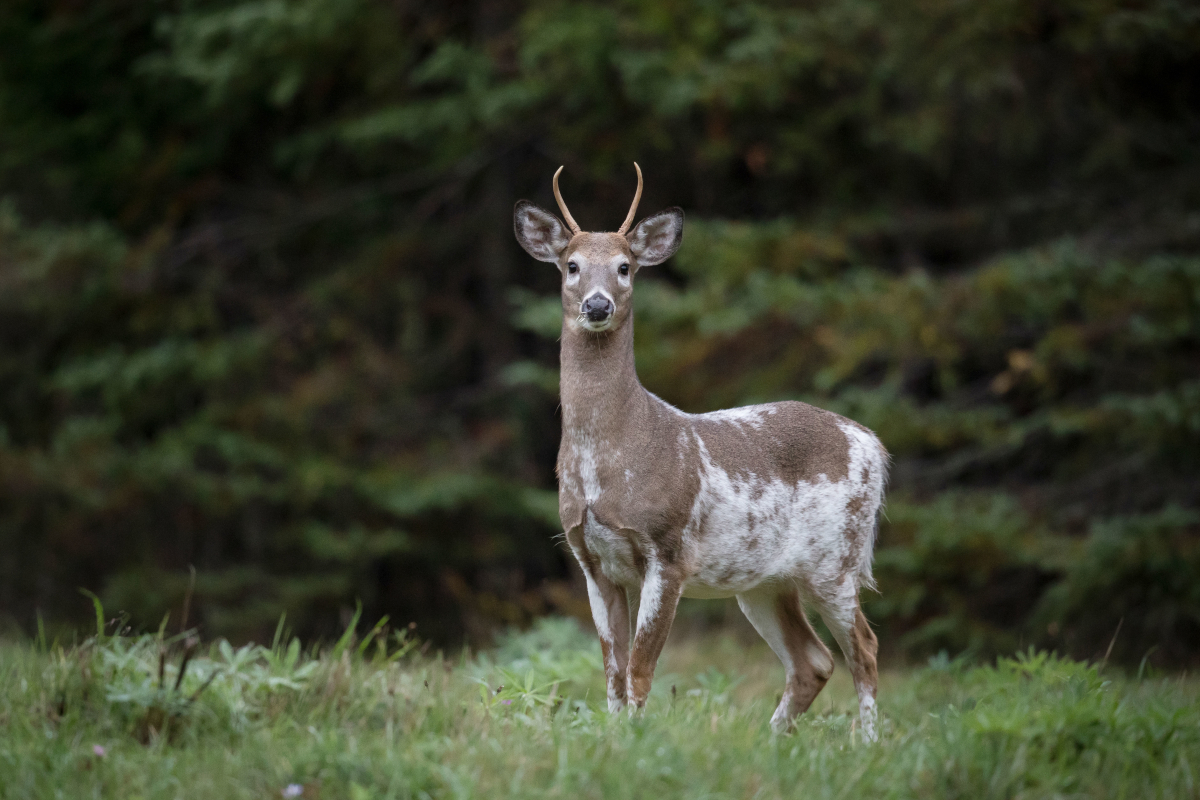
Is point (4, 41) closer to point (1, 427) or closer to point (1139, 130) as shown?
point (1, 427)

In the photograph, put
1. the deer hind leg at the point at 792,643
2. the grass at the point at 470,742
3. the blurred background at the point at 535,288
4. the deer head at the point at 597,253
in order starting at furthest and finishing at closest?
the blurred background at the point at 535,288 < the deer hind leg at the point at 792,643 < the deer head at the point at 597,253 < the grass at the point at 470,742

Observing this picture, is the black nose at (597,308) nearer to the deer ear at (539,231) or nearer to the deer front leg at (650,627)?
the deer ear at (539,231)

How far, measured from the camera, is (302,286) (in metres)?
14.4

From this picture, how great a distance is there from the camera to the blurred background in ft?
29.3

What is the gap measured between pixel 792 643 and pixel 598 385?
154 centimetres

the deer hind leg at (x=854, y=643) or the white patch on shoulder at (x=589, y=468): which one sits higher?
the white patch on shoulder at (x=589, y=468)

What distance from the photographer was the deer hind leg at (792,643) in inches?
210

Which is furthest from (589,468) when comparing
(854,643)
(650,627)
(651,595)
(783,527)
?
(854,643)

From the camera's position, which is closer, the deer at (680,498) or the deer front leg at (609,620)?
the deer at (680,498)

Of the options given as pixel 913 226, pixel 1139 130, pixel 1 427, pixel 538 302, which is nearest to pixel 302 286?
pixel 1 427

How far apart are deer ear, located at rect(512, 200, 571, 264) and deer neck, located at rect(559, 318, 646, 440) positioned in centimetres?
47

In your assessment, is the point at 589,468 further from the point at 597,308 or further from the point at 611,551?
the point at 597,308

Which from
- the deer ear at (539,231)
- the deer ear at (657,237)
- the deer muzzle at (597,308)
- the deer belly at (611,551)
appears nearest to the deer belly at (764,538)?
the deer belly at (611,551)

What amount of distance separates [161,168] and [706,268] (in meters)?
7.23
